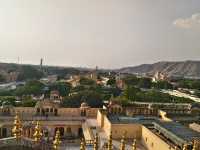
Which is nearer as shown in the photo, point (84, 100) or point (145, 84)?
point (84, 100)

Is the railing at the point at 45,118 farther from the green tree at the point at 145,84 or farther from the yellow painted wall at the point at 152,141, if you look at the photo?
the green tree at the point at 145,84

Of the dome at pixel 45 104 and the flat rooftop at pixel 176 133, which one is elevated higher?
the dome at pixel 45 104

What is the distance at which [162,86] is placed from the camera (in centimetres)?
7725

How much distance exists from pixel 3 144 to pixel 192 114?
2873 cm

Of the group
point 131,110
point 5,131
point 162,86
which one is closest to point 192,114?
point 131,110

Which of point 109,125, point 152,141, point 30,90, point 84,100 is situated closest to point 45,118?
point 84,100

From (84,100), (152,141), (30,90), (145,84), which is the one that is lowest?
(152,141)

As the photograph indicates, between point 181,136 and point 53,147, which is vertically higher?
point 53,147

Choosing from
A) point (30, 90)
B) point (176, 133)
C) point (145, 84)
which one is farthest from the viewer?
point (145, 84)

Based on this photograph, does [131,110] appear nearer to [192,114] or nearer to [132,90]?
[192,114]

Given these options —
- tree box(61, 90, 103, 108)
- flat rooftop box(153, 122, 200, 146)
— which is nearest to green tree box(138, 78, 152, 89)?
tree box(61, 90, 103, 108)

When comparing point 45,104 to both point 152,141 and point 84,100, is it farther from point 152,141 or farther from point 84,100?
point 152,141

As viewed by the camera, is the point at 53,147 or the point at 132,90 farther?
the point at 132,90

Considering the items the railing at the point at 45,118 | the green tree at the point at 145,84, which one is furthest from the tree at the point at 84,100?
the green tree at the point at 145,84
